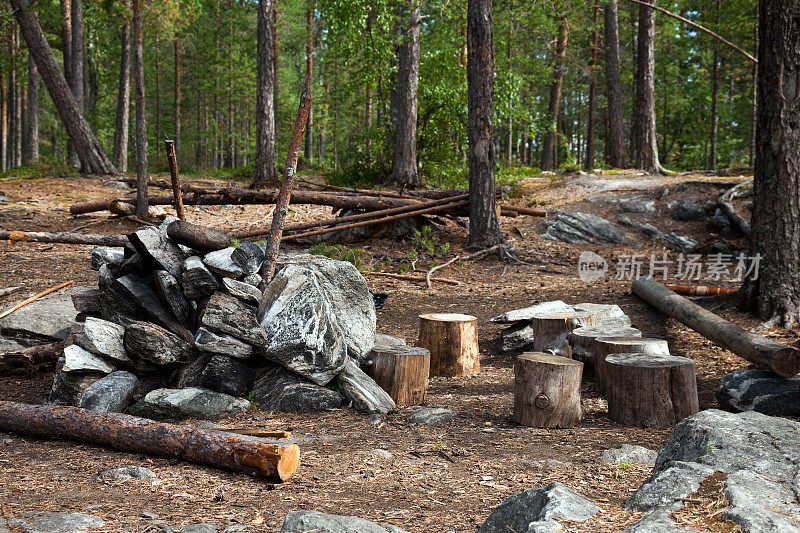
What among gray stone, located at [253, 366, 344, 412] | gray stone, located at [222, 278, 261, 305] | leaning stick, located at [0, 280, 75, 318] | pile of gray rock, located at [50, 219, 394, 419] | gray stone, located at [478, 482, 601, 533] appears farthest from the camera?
leaning stick, located at [0, 280, 75, 318]

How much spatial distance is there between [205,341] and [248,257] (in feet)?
2.97

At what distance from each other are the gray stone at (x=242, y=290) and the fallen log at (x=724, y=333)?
450 centimetres

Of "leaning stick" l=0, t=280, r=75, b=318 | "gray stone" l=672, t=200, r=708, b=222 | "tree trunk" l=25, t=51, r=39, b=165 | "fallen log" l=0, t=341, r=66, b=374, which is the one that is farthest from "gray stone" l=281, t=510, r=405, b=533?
"tree trunk" l=25, t=51, r=39, b=165

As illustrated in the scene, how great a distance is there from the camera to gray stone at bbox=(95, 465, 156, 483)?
3.60 metres

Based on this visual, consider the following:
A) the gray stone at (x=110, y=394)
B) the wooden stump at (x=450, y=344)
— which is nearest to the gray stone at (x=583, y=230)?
the wooden stump at (x=450, y=344)

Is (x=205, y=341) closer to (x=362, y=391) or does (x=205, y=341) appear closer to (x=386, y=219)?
(x=362, y=391)

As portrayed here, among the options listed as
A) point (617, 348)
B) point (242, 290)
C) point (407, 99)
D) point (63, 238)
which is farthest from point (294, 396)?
point (407, 99)

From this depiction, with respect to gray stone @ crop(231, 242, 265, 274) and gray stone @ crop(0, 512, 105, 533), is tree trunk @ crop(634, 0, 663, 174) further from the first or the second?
gray stone @ crop(0, 512, 105, 533)

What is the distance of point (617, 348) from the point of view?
5.54 meters

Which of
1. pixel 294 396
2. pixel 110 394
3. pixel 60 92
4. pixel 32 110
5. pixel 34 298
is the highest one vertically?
pixel 32 110

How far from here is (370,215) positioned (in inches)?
464

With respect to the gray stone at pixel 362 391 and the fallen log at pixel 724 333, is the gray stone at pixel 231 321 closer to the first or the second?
the gray stone at pixel 362 391

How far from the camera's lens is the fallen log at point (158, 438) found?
3650 millimetres

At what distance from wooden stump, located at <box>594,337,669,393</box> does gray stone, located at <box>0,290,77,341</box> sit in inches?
222
